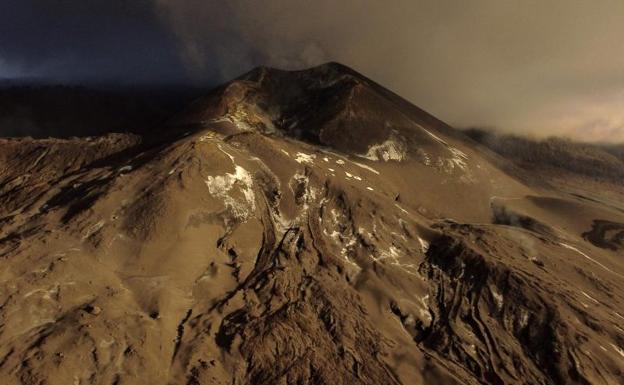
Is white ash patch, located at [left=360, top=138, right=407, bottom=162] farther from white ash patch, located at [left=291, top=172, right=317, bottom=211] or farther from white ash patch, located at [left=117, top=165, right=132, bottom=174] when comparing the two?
white ash patch, located at [left=117, top=165, right=132, bottom=174]

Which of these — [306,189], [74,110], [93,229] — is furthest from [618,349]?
[74,110]

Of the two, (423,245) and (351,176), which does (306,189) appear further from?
(423,245)

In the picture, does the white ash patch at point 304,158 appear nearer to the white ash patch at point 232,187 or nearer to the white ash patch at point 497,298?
the white ash patch at point 232,187

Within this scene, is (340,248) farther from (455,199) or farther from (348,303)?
(455,199)

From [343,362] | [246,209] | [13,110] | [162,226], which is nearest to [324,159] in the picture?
[246,209]

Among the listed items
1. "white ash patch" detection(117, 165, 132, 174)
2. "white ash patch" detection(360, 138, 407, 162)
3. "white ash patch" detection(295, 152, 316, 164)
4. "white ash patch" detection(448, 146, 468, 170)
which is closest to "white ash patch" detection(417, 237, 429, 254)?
"white ash patch" detection(295, 152, 316, 164)
